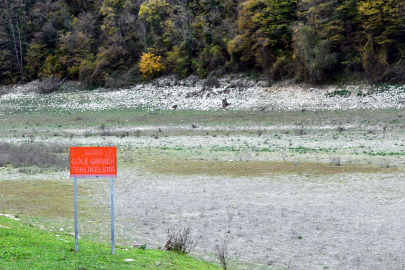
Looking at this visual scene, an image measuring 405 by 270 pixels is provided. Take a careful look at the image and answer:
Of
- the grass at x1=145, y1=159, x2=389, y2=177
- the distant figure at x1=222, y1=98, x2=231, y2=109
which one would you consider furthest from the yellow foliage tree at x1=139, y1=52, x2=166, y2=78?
the grass at x1=145, y1=159, x2=389, y2=177

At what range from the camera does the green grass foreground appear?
698 centimetres

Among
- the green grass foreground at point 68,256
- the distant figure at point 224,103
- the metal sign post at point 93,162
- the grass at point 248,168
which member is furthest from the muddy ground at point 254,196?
the distant figure at point 224,103

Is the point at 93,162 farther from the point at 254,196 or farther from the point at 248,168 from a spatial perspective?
the point at 248,168

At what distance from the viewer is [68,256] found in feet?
24.5

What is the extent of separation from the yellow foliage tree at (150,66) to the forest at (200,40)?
0.49 feet

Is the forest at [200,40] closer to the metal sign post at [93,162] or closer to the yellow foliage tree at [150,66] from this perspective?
the yellow foliage tree at [150,66]

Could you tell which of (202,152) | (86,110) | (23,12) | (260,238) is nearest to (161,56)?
(86,110)

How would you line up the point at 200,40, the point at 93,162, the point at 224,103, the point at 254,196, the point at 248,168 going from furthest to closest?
the point at 200,40, the point at 224,103, the point at 248,168, the point at 254,196, the point at 93,162

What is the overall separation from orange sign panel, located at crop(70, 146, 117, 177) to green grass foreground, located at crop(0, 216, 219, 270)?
135cm

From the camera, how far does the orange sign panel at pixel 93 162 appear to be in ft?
25.5

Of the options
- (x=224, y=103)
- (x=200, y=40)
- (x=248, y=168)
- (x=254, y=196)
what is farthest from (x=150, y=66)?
(x=254, y=196)

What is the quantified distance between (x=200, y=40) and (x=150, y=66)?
27.0 feet

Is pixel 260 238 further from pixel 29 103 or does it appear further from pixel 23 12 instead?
pixel 23 12

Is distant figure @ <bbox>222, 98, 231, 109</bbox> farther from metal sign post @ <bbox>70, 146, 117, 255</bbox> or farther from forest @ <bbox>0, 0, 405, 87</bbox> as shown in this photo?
metal sign post @ <bbox>70, 146, 117, 255</bbox>
